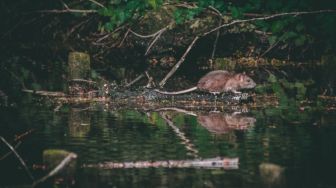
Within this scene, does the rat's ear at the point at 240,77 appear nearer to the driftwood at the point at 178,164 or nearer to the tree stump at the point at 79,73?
the tree stump at the point at 79,73

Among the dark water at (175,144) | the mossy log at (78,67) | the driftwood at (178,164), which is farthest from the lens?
the mossy log at (78,67)

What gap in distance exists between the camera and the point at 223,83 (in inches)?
558

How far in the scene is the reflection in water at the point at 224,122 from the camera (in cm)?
1016

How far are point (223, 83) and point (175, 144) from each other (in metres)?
5.45

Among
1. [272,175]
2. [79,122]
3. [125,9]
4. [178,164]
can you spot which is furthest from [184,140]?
[125,9]

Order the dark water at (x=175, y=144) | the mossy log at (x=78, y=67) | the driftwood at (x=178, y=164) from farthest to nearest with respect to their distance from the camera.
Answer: the mossy log at (x=78, y=67)
the driftwood at (x=178, y=164)
the dark water at (x=175, y=144)

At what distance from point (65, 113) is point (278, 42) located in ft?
24.1

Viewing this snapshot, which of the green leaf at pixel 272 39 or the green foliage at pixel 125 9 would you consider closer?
the green foliage at pixel 125 9

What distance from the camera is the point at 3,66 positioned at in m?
15.6

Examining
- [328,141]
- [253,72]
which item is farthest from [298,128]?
[253,72]

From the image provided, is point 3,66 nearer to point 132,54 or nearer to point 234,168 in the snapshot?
point 132,54

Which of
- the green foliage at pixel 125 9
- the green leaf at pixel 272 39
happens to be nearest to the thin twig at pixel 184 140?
the green foliage at pixel 125 9

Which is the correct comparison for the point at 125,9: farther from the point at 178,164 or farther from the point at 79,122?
the point at 178,164

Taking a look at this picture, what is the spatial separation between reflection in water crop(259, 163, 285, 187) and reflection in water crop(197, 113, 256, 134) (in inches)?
120
